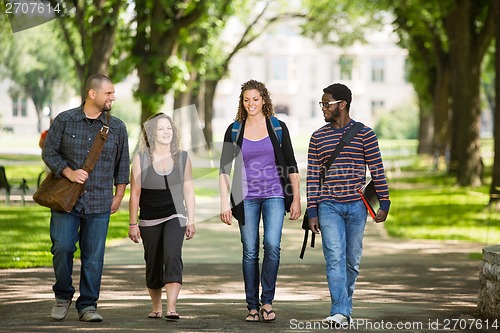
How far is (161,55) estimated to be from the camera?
28969 millimetres

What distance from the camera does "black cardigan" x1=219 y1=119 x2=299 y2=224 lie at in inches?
360

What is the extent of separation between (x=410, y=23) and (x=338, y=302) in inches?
1273

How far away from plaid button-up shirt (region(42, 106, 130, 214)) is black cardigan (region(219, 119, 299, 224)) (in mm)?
914

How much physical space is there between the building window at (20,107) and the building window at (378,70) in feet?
166

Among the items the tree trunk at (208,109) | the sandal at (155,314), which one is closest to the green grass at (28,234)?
the sandal at (155,314)

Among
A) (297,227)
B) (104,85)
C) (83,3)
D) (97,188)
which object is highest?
(83,3)

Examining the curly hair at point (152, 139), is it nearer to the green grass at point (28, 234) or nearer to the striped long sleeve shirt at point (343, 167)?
the striped long sleeve shirt at point (343, 167)

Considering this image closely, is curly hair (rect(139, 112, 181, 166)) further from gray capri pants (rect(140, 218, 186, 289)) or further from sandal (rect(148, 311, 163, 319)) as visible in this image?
sandal (rect(148, 311, 163, 319))

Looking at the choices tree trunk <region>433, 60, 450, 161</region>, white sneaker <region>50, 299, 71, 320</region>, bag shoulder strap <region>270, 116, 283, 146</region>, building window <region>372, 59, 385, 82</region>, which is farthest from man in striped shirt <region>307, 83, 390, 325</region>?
building window <region>372, 59, 385, 82</region>

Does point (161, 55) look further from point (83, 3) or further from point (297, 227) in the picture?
point (297, 227)

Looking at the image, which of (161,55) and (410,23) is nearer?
(161,55)

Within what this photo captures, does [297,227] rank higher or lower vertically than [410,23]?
lower

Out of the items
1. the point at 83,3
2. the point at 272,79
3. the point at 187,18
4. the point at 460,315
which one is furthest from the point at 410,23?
the point at 272,79

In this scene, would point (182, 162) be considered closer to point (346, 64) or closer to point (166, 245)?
point (166, 245)
